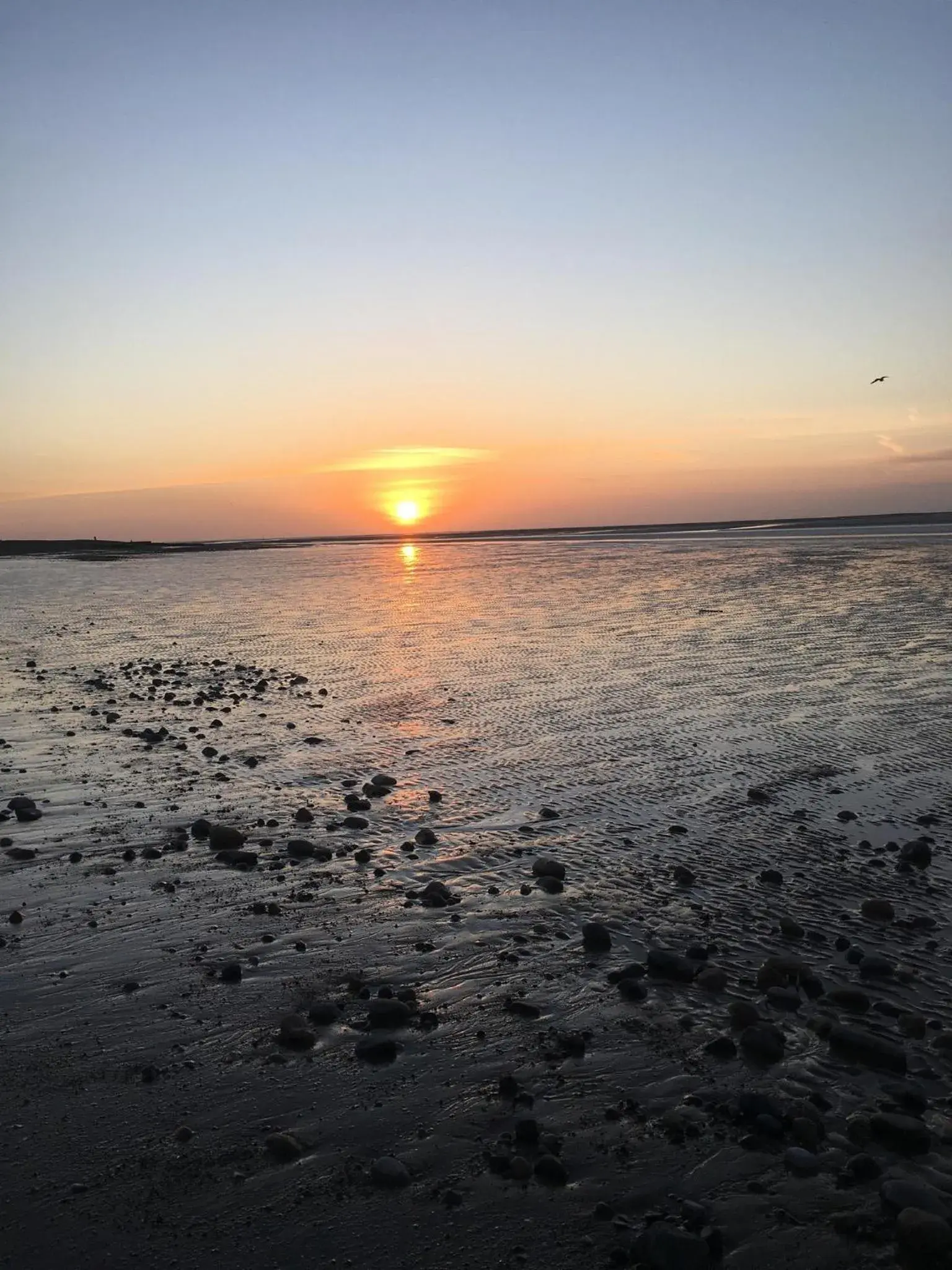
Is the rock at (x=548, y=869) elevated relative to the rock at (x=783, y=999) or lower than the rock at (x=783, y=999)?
elevated

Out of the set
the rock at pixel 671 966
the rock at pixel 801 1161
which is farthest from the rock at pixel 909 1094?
the rock at pixel 671 966

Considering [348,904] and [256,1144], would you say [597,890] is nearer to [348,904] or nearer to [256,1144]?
[348,904]

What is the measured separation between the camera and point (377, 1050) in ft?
25.9

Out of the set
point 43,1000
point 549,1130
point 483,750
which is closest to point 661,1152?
point 549,1130

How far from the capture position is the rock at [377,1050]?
25.7 feet

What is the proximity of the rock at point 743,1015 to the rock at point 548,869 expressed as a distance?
11.2 feet

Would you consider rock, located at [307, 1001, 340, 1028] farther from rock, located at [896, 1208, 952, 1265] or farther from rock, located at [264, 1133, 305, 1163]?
rock, located at [896, 1208, 952, 1265]

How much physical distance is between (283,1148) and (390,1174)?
803mm

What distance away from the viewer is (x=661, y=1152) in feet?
21.9

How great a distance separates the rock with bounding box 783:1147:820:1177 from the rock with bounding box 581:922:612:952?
10.6 ft

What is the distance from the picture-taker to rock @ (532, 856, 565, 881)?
11.6 meters

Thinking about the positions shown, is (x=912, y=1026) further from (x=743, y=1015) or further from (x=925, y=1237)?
(x=925, y=1237)

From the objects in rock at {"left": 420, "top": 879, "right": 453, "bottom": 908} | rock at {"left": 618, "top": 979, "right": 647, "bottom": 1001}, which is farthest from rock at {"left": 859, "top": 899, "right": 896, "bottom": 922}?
rock at {"left": 420, "top": 879, "right": 453, "bottom": 908}

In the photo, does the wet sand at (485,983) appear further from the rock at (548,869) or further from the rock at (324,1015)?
the rock at (548,869)
